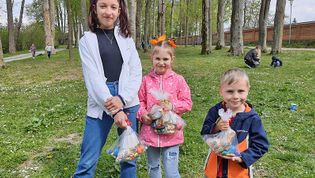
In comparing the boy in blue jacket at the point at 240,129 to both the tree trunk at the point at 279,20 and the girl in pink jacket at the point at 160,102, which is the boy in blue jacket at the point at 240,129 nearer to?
the girl in pink jacket at the point at 160,102

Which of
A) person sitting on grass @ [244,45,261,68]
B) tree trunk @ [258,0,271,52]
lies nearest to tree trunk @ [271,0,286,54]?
tree trunk @ [258,0,271,52]

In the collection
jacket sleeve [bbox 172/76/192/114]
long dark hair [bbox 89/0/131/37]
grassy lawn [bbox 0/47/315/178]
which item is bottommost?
grassy lawn [bbox 0/47/315/178]

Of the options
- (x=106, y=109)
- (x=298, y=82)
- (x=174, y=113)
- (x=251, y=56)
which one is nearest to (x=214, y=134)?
(x=174, y=113)

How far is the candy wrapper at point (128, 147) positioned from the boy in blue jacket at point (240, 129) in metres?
0.77

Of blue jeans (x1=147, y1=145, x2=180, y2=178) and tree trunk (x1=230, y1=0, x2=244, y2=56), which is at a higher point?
tree trunk (x1=230, y1=0, x2=244, y2=56)

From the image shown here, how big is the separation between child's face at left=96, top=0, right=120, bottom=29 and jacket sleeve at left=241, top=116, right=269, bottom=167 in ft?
5.72

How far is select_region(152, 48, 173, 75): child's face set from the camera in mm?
3691

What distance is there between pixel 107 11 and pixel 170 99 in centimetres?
112

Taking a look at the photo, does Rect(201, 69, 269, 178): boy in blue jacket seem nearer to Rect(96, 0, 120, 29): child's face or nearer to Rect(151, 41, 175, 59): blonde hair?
Rect(151, 41, 175, 59): blonde hair

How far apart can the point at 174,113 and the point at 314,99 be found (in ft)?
22.6

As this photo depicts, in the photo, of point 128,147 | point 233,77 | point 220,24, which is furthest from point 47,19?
point 233,77

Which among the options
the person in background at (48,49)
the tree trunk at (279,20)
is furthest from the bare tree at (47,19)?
the tree trunk at (279,20)

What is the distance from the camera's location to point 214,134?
9.89ft

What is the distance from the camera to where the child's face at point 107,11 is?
3.46 meters
